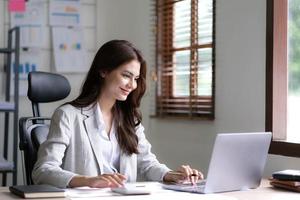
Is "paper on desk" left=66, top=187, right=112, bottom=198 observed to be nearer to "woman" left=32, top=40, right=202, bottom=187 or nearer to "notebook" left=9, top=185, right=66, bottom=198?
"notebook" left=9, top=185, right=66, bottom=198

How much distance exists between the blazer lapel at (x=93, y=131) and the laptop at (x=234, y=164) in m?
0.34

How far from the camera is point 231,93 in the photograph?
304cm

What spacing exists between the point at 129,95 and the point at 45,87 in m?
0.44

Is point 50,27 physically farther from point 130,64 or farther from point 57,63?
point 130,64

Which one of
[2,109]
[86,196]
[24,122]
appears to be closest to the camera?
[86,196]

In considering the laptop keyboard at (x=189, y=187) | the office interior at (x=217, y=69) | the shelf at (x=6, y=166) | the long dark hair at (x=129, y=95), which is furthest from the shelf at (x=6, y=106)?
the laptop keyboard at (x=189, y=187)

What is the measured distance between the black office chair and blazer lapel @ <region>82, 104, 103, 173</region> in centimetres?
34

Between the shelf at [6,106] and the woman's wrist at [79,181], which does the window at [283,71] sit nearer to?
the woman's wrist at [79,181]

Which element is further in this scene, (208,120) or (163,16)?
(163,16)

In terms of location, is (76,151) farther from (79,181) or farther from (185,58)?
(185,58)

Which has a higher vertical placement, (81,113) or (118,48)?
(118,48)

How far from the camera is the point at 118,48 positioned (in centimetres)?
236

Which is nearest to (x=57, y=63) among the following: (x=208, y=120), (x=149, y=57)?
(x=149, y=57)

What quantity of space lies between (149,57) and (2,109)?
3.88ft
